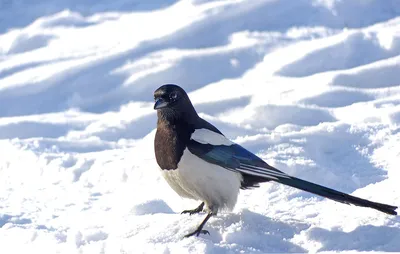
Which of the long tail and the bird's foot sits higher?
the long tail

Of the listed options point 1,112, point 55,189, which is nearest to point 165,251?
point 55,189

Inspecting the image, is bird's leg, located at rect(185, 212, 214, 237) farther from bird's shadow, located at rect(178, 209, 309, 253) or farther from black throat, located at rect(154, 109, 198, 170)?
black throat, located at rect(154, 109, 198, 170)

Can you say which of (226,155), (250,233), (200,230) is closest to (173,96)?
(226,155)

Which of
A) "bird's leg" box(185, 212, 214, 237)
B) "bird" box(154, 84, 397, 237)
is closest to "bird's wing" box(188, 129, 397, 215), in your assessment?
"bird" box(154, 84, 397, 237)

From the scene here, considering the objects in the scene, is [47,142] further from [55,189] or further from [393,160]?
[393,160]

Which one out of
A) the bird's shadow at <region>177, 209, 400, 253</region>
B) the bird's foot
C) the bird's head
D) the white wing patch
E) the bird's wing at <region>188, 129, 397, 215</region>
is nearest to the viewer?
the bird's shadow at <region>177, 209, 400, 253</region>

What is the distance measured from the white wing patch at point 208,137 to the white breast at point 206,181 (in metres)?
0.10

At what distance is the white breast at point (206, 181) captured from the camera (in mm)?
4062

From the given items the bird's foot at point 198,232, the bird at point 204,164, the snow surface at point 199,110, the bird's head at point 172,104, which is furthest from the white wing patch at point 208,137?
the bird's foot at point 198,232

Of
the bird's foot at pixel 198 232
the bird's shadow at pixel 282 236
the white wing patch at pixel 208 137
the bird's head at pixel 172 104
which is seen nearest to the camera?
the bird's shadow at pixel 282 236

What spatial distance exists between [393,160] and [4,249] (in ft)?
8.73

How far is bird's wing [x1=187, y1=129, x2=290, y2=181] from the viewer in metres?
4.07

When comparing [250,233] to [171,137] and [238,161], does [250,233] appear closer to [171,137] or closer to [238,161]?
[238,161]

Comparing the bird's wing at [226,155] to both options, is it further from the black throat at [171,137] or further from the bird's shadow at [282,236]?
the bird's shadow at [282,236]
